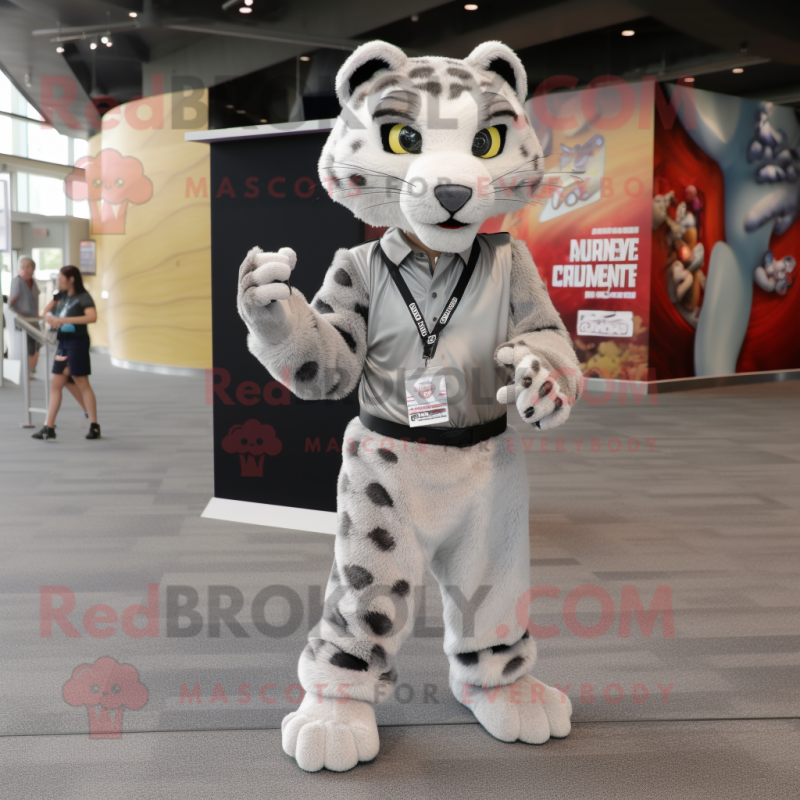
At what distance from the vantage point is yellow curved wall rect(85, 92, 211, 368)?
414 inches

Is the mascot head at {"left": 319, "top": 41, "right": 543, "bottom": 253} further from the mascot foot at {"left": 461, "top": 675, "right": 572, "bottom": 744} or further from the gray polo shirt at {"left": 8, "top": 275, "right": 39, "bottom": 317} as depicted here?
the gray polo shirt at {"left": 8, "top": 275, "right": 39, "bottom": 317}

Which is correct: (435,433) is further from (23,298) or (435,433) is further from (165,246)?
(165,246)

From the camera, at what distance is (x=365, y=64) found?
188cm

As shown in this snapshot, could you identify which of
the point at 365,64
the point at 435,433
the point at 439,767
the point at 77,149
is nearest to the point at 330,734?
the point at 439,767

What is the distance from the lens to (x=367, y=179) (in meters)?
1.86

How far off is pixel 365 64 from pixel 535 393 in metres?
0.82

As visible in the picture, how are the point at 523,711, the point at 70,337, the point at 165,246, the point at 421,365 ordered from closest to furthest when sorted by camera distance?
the point at 421,365 < the point at 523,711 < the point at 70,337 < the point at 165,246

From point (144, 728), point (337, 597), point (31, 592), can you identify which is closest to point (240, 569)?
point (31, 592)

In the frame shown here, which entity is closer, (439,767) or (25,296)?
(439,767)

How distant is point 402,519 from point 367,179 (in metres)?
0.74

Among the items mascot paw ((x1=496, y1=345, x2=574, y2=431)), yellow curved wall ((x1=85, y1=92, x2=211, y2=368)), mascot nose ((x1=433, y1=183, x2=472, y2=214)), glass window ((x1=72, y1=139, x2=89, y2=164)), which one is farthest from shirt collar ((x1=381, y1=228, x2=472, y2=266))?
glass window ((x1=72, y1=139, x2=89, y2=164))

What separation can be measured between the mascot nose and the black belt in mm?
476

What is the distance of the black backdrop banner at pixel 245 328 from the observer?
3.73 metres

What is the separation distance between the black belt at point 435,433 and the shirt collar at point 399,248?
0.36m
